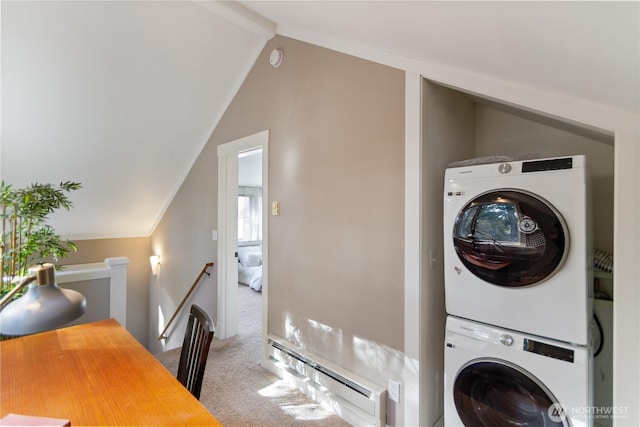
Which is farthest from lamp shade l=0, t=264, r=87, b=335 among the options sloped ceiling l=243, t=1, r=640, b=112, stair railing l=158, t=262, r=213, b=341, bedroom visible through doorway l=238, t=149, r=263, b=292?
bedroom visible through doorway l=238, t=149, r=263, b=292

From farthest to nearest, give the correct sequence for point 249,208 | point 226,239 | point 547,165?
point 249,208
point 226,239
point 547,165

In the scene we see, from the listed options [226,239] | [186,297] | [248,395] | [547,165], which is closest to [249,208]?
[186,297]

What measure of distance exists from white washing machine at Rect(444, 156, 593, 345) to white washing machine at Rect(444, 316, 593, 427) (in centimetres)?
7

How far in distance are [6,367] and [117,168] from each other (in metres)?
2.58

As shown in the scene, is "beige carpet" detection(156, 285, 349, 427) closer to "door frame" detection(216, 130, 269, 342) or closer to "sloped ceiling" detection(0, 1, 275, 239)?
"door frame" detection(216, 130, 269, 342)

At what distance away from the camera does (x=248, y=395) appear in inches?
87.6

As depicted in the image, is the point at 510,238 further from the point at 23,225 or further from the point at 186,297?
the point at 186,297

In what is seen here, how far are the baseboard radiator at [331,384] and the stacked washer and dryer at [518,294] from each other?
411 mm

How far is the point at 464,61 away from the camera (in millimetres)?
1439

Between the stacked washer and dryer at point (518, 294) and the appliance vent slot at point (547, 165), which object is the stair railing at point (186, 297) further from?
the appliance vent slot at point (547, 165)

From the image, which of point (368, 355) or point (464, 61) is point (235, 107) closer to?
point (464, 61)

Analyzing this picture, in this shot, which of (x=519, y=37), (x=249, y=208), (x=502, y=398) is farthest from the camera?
(x=249, y=208)

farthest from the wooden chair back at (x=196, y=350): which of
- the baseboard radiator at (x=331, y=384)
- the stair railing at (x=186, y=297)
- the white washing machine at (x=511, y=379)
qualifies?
the stair railing at (x=186, y=297)

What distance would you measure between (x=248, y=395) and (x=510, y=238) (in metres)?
2.04
